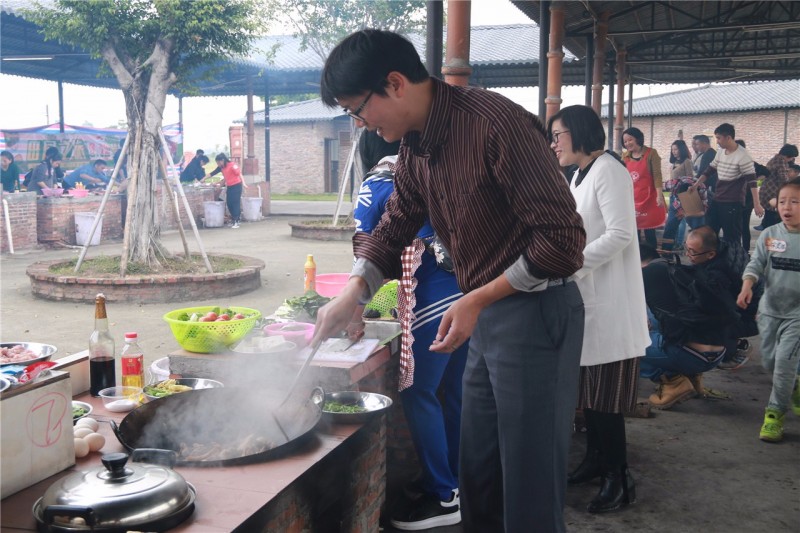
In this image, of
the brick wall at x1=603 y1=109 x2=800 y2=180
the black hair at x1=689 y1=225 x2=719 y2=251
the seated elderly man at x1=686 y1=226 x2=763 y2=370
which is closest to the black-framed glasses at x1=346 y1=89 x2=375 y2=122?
the seated elderly man at x1=686 y1=226 x2=763 y2=370

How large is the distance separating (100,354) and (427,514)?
1635 mm

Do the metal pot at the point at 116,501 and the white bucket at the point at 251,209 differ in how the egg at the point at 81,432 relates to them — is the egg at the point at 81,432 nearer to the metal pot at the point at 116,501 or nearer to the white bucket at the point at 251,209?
the metal pot at the point at 116,501

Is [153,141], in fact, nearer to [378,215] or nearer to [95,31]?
[95,31]

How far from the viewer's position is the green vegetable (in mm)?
2665

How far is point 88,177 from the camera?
17.6 meters

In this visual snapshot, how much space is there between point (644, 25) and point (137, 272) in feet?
33.1

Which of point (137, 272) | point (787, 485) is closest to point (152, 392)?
point (787, 485)

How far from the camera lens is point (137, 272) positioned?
999 cm

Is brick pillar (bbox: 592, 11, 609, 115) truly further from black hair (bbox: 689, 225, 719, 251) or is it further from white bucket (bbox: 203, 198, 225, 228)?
white bucket (bbox: 203, 198, 225, 228)

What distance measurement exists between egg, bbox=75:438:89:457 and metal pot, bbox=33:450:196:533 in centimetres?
40

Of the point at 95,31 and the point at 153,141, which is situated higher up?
the point at 95,31

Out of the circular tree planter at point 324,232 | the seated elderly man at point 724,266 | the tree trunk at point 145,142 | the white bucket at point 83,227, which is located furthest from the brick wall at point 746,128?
the seated elderly man at point 724,266

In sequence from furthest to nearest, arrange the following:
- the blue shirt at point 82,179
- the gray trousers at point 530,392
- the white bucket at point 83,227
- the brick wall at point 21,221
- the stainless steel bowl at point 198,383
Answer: the blue shirt at point 82,179, the white bucket at point 83,227, the brick wall at point 21,221, the stainless steel bowl at point 198,383, the gray trousers at point 530,392

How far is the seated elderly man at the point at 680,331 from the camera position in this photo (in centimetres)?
508
